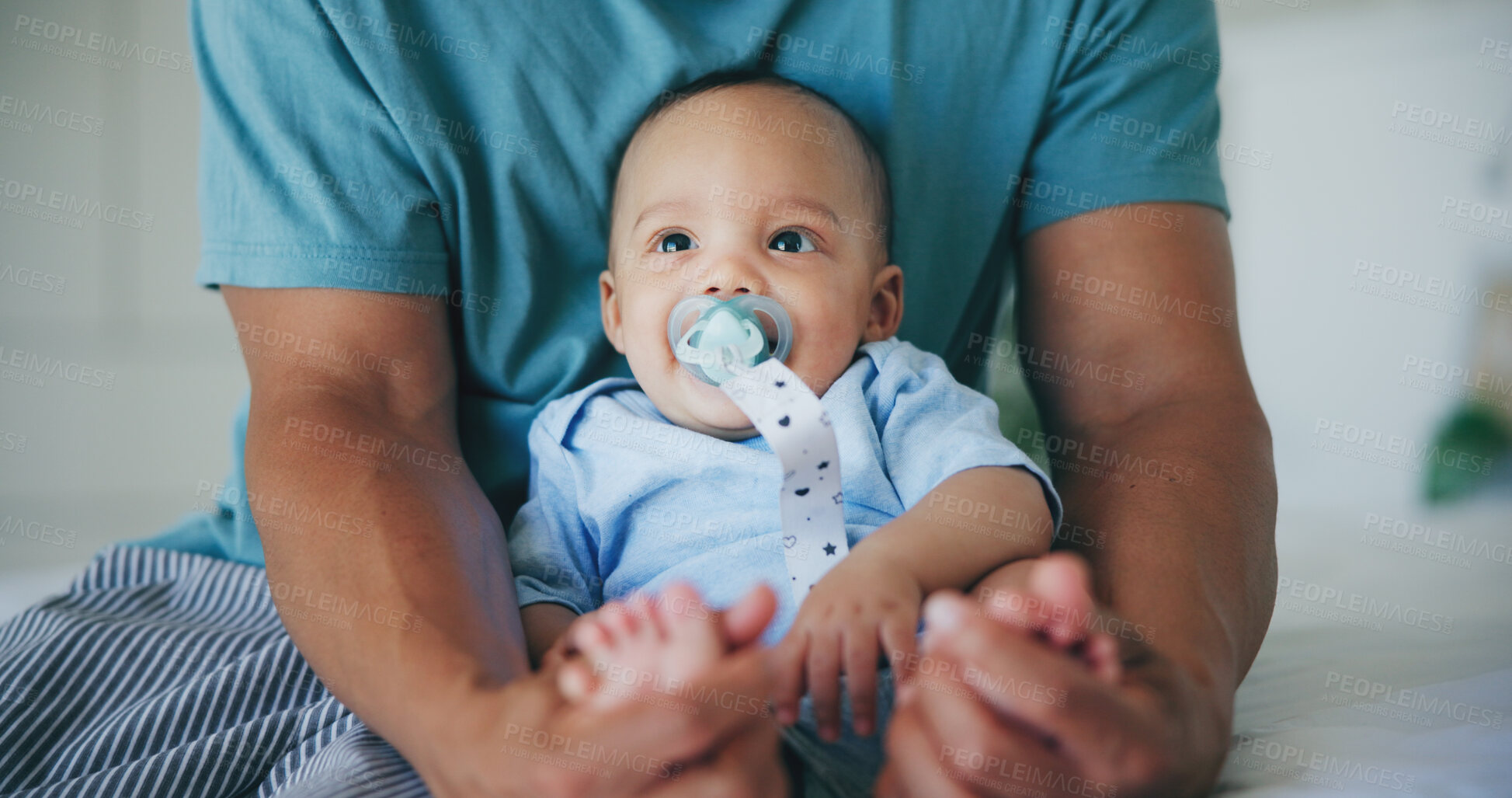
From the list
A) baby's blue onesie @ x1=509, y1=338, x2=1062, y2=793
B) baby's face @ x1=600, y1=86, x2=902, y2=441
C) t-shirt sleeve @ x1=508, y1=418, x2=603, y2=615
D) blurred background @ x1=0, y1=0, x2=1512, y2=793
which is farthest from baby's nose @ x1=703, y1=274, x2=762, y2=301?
blurred background @ x1=0, y1=0, x2=1512, y2=793

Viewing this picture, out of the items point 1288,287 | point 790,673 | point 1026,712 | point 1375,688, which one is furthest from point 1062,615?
point 1288,287

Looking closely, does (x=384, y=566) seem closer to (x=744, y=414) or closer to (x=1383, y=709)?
(x=744, y=414)

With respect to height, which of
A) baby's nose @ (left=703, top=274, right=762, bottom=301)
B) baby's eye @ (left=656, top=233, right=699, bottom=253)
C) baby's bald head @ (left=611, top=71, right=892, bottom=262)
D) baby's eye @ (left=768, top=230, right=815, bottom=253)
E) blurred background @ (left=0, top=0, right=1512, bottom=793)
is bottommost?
blurred background @ (left=0, top=0, right=1512, bottom=793)

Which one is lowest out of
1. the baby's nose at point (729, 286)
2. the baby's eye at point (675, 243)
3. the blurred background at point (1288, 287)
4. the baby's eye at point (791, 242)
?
the blurred background at point (1288, 287)

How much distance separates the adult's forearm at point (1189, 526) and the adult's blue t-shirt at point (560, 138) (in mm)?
266

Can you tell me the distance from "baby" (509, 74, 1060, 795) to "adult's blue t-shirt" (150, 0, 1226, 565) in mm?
54

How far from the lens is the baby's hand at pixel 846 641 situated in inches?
23.2

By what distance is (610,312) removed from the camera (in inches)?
40.9

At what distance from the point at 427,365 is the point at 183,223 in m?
1.91

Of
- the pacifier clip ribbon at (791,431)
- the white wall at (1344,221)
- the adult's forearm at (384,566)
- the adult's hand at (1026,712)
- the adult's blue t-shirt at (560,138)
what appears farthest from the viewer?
the white wall at (1344,221)

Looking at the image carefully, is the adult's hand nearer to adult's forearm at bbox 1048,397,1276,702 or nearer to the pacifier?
adult's forearm at bbox 1048,397,1276,702

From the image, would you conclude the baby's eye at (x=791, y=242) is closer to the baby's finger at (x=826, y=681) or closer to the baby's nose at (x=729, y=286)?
the baby's nose at (x=729, y=286)

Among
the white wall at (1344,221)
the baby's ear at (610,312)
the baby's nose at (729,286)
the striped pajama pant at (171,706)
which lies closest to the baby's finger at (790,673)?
the striped pajama pant at (171,706)

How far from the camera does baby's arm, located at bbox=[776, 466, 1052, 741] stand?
598 mm
